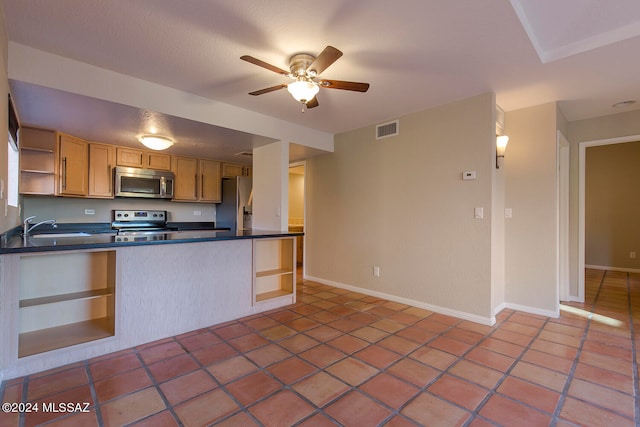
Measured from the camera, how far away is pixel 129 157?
453cm

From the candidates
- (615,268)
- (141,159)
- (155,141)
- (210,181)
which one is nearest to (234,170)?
(210,181)

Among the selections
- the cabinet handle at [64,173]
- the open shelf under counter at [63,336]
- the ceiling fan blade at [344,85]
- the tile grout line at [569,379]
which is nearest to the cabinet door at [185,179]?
the cabinet handle at [64,173]

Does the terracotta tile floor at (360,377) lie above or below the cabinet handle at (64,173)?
below

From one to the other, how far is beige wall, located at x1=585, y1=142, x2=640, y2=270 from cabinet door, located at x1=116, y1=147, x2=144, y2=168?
27.4 ft

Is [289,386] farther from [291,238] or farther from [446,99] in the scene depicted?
[446,99]

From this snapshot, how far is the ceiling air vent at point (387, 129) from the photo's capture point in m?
3.81

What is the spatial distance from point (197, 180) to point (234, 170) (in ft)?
2.50

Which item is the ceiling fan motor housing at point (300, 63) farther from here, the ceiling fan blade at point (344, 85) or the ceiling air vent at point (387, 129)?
the ceiling air vent at point (387, 129)

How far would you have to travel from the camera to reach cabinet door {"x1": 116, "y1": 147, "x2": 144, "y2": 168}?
14.5 ft

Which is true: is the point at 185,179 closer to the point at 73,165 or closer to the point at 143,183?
the point at 143,183

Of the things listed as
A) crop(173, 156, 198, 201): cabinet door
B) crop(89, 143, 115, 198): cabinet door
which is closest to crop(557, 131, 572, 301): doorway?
crop(173, 156, 198, 201): cabinet door

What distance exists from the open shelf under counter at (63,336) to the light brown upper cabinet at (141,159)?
2858 mm

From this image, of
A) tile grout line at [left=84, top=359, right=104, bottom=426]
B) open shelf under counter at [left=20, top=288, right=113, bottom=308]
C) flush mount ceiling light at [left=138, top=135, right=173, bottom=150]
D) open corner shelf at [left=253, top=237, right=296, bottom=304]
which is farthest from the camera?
open corner shelf at [left=253, top=237, right=296, bottom=304]

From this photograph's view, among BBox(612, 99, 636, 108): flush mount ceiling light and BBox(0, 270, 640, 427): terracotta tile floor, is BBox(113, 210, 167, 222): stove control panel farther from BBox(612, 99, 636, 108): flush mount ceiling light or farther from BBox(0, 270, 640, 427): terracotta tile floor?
BBox(612, 99, 636, 108): flush mount ceiling light
